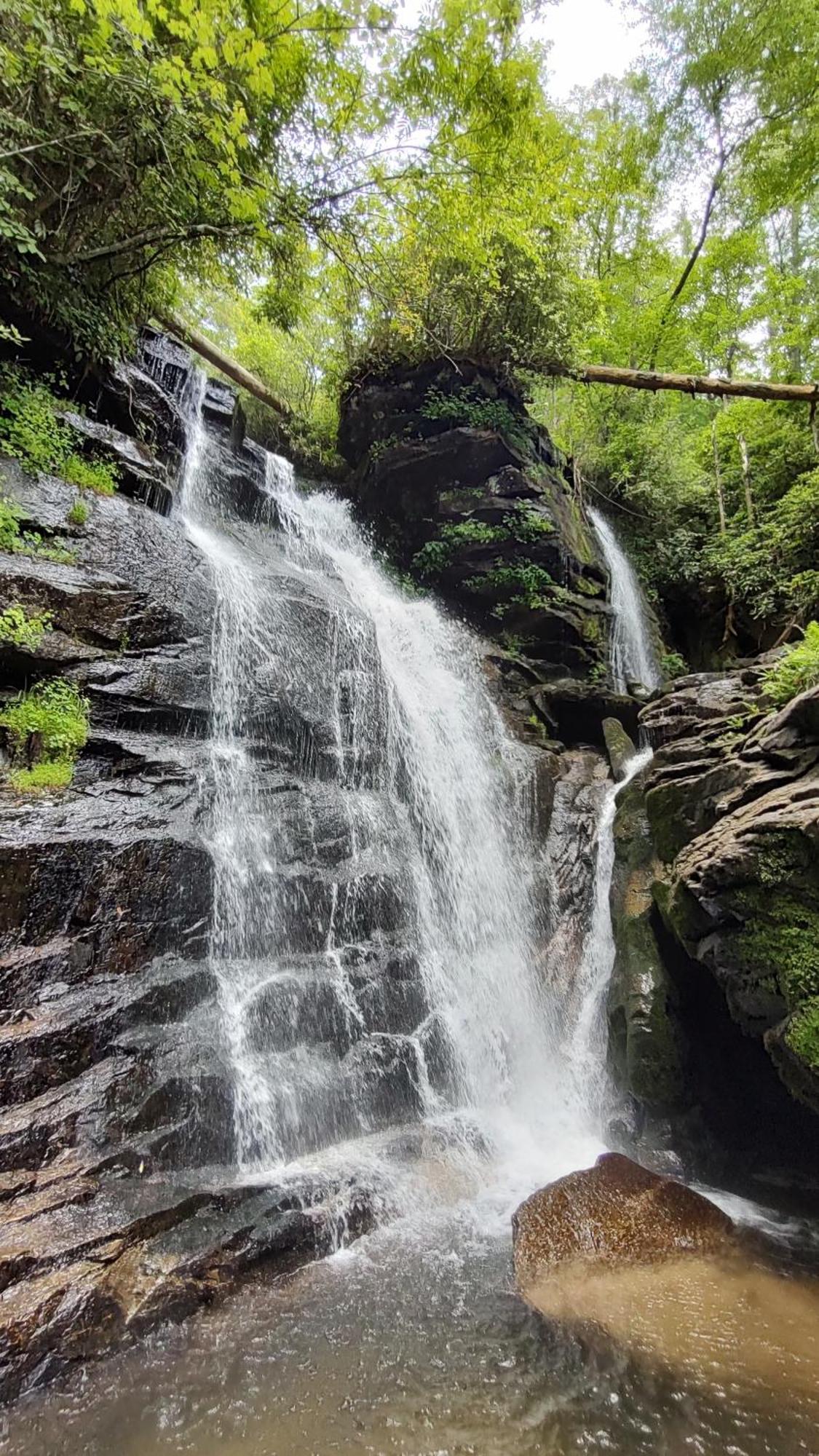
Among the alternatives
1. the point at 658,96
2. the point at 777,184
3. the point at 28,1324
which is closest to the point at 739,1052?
the point at 28,1324

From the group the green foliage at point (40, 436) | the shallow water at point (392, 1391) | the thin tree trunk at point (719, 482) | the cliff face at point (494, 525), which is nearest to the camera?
the shallow water at point (392, 1391)

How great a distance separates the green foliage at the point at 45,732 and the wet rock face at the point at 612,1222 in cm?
500

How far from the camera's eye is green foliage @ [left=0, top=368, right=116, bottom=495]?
266 inches

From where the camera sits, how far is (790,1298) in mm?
3797

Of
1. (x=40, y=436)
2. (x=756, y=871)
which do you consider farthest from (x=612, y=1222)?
(x=40, y=436)

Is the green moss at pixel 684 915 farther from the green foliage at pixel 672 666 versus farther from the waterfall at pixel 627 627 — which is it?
the green foliage at pixel 672 666

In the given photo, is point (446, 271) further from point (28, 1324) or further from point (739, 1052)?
point (28, 1324)

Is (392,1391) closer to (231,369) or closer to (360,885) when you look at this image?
(360,885)

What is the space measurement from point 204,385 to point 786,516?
11755 millimetres

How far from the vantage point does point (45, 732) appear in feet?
18.1

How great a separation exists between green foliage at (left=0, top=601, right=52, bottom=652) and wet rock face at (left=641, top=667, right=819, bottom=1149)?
243 inches

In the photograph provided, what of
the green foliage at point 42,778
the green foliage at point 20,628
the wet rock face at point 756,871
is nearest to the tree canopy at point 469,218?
the green foliage at point 20,628

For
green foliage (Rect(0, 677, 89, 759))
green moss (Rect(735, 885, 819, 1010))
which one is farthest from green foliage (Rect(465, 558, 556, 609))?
green foliage (Rect(0, 677, 89, 759))

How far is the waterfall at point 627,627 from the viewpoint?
12.4 metres
